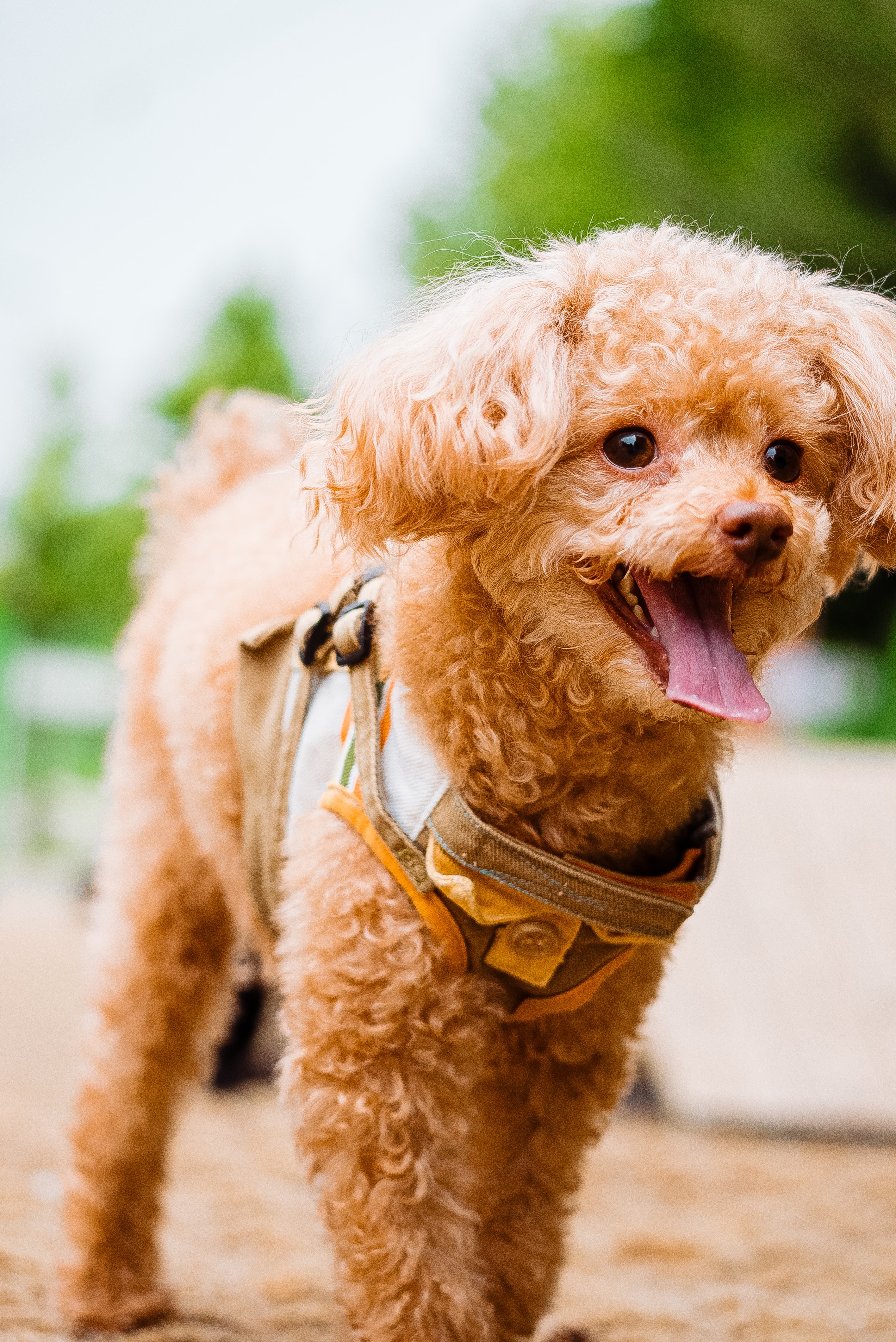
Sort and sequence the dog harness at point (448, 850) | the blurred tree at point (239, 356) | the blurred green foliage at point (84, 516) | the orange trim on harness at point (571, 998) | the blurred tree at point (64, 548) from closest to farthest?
the dog harness at point (448, 850) → the orange trim on harness at point (571, 998) → the blurred tree at point (239, 356) → the blurred green foliage at point (84, 516) → the blurred tree at point (64, 548)

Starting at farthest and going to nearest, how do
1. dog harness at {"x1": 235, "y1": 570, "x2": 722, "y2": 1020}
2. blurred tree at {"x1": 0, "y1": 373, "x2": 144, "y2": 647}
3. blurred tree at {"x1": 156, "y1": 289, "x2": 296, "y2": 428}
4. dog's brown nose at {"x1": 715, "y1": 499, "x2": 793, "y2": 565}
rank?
blurred tree at {"x1": 0, "y1": 373, "x2": 144, "y2": 647} → blurred tree at {"x1": 156, "y1": 289, "x2": 296, "y2": 428} → dog harness at {"x1": 235, "y1": 570, "x2": 722, "y2": 1020} → dog's brown nose at {"x1": 715, "y1": 499, "x2": 793, "y2": 565}

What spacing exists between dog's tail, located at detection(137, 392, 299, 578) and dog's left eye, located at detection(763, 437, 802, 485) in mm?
1571

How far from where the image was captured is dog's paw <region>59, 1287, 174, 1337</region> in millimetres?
2900

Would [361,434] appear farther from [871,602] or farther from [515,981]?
[871,602]

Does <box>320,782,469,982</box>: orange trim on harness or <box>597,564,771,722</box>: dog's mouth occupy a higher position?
<box>597,564,771,722</box>: dog's mouth

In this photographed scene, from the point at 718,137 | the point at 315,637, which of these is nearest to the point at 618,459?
the point at 315,637

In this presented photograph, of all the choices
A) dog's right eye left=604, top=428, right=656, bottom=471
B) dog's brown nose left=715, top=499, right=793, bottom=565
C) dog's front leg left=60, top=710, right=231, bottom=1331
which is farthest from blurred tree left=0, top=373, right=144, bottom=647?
dog's brown nose left=715, top=499, right=793, bottom=565

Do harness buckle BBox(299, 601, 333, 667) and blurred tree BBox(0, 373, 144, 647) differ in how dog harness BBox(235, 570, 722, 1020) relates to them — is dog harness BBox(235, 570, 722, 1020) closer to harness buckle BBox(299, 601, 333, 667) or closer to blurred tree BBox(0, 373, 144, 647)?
harness buckle BBox(299, 601, 333, 667)

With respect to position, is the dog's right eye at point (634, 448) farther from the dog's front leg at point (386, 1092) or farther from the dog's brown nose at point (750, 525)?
the dog's front leg at point (386, 1092)

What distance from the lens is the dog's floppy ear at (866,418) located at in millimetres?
2051

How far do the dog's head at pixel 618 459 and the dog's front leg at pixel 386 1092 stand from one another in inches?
19.9

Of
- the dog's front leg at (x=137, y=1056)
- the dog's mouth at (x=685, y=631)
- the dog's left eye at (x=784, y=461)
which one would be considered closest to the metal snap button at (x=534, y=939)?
the dog's mouth at (x=685, y=631)

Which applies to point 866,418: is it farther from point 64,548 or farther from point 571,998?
point 64,548

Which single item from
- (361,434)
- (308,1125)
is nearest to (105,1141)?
(308,1125)
